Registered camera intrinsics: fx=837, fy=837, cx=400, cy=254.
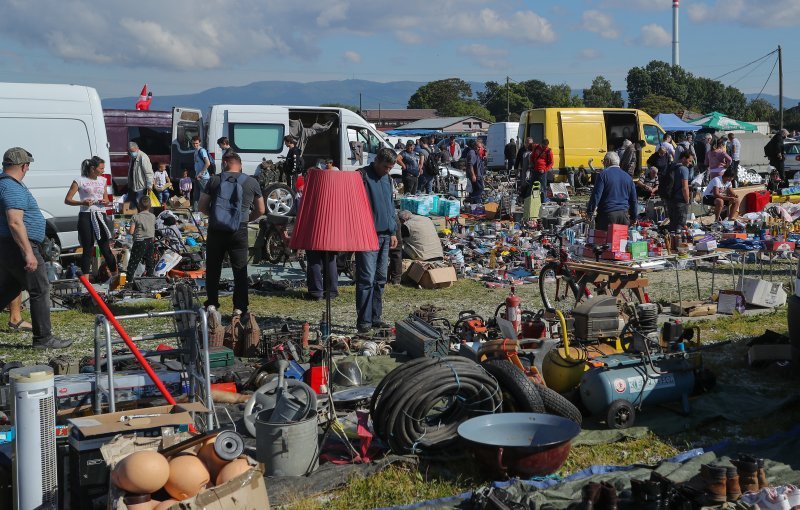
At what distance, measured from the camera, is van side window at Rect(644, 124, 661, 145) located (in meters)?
25.2

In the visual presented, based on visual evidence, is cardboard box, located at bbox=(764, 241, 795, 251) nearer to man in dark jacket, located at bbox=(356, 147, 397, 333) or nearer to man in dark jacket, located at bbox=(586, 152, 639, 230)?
man in dark jacket, located at bbox=(586, 152, 639, 230)

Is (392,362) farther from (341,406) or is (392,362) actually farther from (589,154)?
(589,154)

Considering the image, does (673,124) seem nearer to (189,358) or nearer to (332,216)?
(332,216)

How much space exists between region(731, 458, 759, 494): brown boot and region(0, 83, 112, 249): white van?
9.20 meters

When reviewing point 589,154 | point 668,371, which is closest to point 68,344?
point 668,371

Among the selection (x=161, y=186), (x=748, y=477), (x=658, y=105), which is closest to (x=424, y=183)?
(x=161, y=186)

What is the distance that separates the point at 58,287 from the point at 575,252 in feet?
20.8

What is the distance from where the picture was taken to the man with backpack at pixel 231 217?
8555 millimetres

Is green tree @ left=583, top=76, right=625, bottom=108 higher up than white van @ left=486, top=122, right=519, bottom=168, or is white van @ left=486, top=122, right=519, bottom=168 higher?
green tree @ left=583, top=76, right=625, bottom=108

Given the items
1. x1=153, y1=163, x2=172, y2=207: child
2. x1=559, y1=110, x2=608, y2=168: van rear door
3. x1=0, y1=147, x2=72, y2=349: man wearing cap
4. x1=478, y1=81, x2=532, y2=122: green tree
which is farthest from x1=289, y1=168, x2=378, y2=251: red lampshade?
x1=478, y1=81, x2=532, y2=122: green tree

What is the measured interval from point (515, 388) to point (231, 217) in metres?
4.01

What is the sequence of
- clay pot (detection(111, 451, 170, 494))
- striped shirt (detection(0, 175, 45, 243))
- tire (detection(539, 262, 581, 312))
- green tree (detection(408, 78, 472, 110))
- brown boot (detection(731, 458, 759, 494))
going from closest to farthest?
clay pot (detection(111, 451, 170, 494)), brown boot (detection(731, 458, 759, 494)), striped shirt (detection(0, 175, 45, 243)), tire (detection(539, 262, 581, 312)), green tree (detection(408, 78, 472, 110))

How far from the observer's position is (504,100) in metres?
102

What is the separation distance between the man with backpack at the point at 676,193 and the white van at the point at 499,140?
60.0 feet
